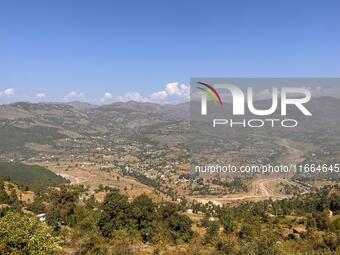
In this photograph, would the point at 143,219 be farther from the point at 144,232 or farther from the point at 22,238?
the point at 22,238

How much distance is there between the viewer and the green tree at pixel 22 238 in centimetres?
2311

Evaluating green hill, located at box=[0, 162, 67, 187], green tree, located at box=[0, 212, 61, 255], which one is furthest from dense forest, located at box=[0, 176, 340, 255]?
green hill, located at box=[0, 162, 67, 187]

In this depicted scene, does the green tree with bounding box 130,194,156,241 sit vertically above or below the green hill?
above

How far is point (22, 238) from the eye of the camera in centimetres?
2355

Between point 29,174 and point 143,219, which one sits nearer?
point 143,219

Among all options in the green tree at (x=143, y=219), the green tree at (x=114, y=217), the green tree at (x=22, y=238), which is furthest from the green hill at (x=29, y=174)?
the green tree at (x=22, y=238)

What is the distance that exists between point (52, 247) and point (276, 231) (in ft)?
144

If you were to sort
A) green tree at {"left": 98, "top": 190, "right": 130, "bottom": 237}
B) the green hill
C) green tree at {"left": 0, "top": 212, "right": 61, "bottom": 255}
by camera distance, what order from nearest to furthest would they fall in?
green tree at {"left": 0, "top": 212, "right": 61, "bottom": 255} < green tree at {"left": 98, "top": 190, "right": 130, "bottom": 237} < the green hill

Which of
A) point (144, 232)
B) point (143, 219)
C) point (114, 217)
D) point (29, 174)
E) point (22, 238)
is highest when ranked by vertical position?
point (22, 238)

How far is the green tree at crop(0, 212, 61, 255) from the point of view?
2311cm

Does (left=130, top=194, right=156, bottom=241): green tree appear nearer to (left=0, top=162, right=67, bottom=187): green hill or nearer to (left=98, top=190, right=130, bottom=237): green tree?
(left=98, top=190, right=130, bottom=237): green tree

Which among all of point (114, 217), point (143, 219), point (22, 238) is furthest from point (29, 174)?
point (22, 238)

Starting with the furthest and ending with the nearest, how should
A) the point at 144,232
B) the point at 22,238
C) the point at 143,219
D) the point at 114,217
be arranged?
the point at 143,219 → the point at 114,217 → the point at 144,232 → the point at 22,238

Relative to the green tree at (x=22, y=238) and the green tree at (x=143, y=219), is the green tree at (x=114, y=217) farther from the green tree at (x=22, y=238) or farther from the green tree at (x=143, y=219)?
the green tree at (x=22, y=238)
